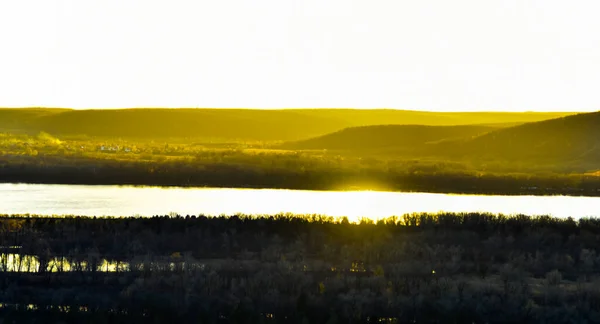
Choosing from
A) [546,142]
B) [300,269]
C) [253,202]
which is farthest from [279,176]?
[546,142]

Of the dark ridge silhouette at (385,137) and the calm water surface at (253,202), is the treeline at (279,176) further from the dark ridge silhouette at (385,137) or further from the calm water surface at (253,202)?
the dark ridge silhouette at (385,137)

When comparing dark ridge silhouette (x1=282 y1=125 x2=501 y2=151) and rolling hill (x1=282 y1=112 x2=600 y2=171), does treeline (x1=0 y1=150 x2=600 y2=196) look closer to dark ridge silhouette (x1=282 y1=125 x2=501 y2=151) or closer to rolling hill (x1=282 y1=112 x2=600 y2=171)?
rolling hill (x1=282 y1=112 x2=600 y2=171)

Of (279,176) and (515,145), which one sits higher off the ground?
(515,145)

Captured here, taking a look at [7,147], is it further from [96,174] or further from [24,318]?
[24,318]

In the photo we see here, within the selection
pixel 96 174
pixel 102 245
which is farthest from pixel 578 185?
pixel 102 245

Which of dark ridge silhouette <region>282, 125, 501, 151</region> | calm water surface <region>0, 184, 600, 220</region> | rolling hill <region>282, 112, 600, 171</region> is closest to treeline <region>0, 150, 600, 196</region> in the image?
calm water surface <region>0, 184, 600, 220</region>

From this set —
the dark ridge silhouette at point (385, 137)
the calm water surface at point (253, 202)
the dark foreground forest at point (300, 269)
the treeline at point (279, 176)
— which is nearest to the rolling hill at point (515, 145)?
the dark ridge silhouette at point (385, 137)

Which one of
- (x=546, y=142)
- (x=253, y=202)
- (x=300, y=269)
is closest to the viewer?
(x=300, y=269)

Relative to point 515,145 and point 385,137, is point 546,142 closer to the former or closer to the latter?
point 515,145
